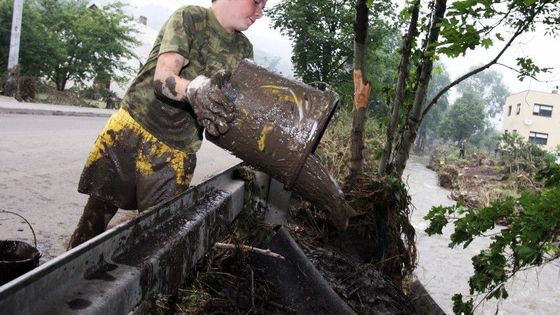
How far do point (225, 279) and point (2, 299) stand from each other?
176 centimetres

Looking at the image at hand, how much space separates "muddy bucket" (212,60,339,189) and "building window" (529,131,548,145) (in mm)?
59602

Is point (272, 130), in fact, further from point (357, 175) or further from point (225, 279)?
point (357, 175)

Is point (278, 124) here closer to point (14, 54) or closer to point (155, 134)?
point (155, 134)

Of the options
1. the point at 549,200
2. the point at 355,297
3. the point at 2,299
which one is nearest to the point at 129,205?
the point at 355,297

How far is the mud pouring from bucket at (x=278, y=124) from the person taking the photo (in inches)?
68.1

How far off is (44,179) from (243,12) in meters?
4.36

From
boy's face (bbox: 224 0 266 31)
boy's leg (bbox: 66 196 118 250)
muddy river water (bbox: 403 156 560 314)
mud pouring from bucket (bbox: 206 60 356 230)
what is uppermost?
boy's face (bbox: 224 0 266 31)

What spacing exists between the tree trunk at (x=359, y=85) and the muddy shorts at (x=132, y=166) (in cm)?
203

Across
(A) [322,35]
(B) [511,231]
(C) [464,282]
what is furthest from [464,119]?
(B) [511,231]

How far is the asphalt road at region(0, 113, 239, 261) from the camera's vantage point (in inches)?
146

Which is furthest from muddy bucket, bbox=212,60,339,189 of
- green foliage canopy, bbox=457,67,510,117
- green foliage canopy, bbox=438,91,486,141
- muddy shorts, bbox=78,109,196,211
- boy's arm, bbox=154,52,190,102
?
green foliage canopy, bbox=457,67,510,117

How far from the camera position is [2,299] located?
2.62ft

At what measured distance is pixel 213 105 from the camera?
1.71 meters

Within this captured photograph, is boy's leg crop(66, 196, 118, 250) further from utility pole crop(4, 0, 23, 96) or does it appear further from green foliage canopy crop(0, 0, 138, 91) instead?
green foliage canopy crop(0, 0, 138, 91)
